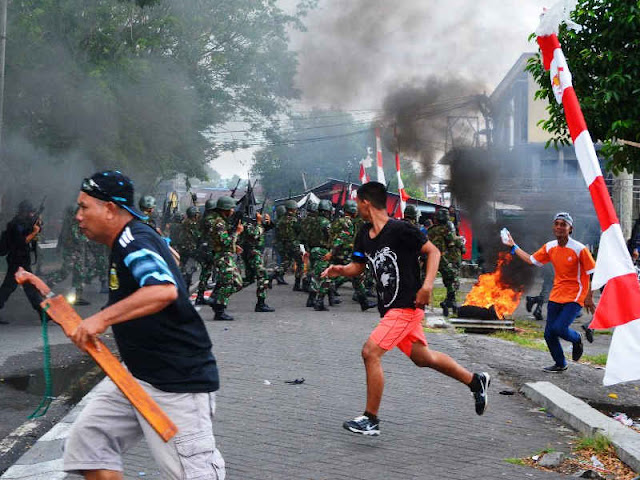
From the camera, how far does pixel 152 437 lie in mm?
3201

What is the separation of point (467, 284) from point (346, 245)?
9.92 meters

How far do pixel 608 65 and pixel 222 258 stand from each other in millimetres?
6090

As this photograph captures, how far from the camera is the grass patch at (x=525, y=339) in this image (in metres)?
10.4

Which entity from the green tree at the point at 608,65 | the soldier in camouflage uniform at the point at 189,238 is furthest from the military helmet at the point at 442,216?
the soldier in camouflage uniform at the point at 189,238

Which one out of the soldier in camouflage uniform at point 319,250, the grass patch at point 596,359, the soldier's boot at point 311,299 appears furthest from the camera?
the soldier's boot at point 311,299

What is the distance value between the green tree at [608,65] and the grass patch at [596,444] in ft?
14.1

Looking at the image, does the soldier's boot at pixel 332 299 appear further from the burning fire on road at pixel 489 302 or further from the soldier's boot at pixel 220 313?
the soldier's boot at pixel 220 313

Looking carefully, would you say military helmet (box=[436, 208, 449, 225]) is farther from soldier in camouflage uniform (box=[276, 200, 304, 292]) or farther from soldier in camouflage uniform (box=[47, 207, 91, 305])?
soldier in camouflage uniform (box=[47, 207, 91, 305])

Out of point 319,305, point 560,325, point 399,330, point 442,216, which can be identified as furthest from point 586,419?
point 319,305

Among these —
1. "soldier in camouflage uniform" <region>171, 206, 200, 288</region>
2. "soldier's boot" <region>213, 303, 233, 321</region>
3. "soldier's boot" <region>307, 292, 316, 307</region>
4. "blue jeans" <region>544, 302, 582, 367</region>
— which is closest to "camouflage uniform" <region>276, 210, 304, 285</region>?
"soldier in camouflage uniform" <region>171, 206, 200, 288</region>

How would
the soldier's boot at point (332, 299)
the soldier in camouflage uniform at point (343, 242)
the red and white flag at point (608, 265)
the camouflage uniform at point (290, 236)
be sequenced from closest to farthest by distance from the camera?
the red and white flag at point (608, 265), the soldier in camouflage uniform at point (343, 242), the soldier's boot at point (332, 299), the camouflage uniform at point (290, 236)

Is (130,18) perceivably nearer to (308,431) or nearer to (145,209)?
(145,209)

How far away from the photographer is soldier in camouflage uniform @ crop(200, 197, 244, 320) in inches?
476

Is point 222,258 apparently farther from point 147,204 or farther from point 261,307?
point 147,204
